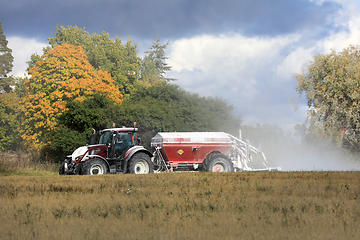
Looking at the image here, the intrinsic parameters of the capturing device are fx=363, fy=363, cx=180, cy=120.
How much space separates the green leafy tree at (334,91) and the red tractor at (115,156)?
69.8 feet

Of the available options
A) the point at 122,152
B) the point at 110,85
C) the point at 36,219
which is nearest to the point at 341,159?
the point at 110,85

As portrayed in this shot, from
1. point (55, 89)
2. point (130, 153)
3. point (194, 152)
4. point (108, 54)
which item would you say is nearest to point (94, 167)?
point (130, 153)

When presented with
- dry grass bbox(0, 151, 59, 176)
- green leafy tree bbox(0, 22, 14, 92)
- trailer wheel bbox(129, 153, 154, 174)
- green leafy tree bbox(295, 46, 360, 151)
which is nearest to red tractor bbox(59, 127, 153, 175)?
trailer wheel bbox(129, 153, 154, 174)

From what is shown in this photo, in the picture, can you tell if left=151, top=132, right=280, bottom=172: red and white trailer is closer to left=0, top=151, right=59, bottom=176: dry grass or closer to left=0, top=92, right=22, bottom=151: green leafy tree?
left=0, top=151, right=59, bottom=176: dry grass

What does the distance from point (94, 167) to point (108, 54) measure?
121 ft

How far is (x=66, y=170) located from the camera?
21.3 m

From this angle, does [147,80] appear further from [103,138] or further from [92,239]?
[92,239]

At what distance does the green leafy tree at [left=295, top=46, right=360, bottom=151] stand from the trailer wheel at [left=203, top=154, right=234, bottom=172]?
1727 cm

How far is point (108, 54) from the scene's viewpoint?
53844 millimetres

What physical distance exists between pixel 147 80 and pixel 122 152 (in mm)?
38139

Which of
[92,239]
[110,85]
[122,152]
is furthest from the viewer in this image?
[110,85]

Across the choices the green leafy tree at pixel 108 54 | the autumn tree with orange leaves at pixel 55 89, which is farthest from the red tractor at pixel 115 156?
the green leafy tree at pixel 108 54

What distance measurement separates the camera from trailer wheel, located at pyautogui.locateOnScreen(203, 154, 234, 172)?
21.2 m

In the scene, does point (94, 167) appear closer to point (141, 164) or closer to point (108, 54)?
point (141, 164)
